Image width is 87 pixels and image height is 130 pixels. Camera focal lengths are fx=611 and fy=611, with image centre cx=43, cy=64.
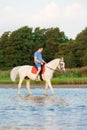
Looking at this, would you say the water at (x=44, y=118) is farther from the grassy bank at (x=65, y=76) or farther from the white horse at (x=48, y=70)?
the grassy bank at (x=65, y=76)

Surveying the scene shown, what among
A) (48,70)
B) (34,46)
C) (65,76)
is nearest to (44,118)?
(48,70)

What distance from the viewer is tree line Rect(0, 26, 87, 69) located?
84200mm

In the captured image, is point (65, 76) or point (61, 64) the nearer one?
point (61, 64)

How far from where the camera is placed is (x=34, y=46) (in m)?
94.3

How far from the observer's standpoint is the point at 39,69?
27000mm

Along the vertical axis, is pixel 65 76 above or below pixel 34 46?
below

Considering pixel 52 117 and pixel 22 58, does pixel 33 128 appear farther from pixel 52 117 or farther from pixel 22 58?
pixel 22 58

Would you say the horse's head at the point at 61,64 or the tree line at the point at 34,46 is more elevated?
the tree line at the point at 34,46

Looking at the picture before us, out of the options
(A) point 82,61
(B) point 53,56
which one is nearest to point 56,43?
(B) point 53,56

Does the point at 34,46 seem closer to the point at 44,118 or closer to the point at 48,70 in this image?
the point at 48,70

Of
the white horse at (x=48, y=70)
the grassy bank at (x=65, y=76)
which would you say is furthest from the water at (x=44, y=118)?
the grassy bank at (x=65, y=76)

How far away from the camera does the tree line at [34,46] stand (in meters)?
84.2

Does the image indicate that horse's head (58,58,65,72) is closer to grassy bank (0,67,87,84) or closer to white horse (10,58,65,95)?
white horse (10,58,65,95)

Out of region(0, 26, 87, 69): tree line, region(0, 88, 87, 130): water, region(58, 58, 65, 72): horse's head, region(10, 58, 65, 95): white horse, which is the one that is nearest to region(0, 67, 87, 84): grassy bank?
region(10, 58, 65, 95): white horse
